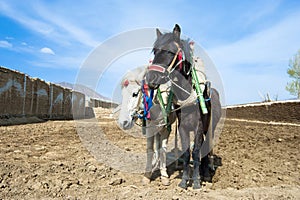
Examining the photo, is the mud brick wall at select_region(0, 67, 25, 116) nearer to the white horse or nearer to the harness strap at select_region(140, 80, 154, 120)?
the white horse

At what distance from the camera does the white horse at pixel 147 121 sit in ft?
13.6

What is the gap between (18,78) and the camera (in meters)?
14.1

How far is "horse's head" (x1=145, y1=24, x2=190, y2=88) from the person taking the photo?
11.0 ft

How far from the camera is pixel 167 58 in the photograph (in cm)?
348

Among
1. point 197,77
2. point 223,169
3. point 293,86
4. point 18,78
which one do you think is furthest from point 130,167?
point 293,86

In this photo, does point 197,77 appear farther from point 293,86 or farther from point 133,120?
point 293,86

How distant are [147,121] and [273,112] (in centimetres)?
1496

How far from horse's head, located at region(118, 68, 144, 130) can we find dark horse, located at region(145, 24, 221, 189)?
0.63 m

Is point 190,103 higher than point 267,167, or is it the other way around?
point 190,103

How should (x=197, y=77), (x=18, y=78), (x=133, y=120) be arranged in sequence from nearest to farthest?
(x=197, y=77)
(x=133, y=120)
(x=18, y=78)

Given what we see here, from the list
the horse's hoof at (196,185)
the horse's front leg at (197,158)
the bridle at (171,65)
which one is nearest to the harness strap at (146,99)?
the bridle at (171,65)

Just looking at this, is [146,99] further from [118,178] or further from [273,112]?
[273,112]

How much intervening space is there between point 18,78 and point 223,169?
42.3ft

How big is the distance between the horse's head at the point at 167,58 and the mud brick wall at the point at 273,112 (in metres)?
13.3
